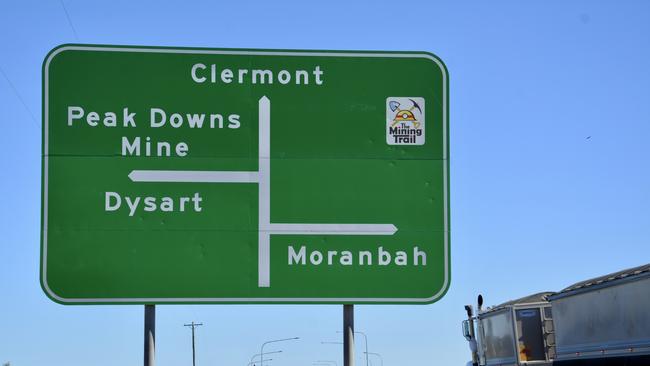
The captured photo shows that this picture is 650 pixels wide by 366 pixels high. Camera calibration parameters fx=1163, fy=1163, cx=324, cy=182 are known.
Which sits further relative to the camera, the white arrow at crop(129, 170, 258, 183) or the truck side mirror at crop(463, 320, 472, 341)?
the truck side mirror at crop(463, 320, 472, 341)

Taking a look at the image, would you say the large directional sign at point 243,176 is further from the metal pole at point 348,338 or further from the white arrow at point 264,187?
the metal pole at point 348,338

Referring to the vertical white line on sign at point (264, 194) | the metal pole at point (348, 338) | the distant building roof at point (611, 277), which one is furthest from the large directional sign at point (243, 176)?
the distant building roof at point (611, 277)

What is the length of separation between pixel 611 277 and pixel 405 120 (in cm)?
689

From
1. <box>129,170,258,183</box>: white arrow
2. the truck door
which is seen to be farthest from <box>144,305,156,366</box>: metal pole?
the truck door

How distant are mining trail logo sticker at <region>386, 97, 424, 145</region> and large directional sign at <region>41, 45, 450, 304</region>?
0.04 feet

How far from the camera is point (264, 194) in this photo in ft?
29.1

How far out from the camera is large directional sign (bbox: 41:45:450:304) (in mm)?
8758

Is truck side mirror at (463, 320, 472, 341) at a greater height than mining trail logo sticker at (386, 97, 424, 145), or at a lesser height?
lesser

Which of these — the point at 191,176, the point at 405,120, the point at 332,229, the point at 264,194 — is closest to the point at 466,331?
the point at 405,120

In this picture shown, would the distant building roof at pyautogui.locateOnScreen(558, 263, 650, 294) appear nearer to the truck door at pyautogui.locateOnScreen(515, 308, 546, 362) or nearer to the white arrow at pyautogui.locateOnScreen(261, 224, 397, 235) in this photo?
the truck door at pyautogui.locateOnScreen(515, 308, 546, 362)

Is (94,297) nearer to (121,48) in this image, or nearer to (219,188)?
(219,188)

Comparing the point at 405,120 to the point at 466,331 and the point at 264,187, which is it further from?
the point at 466,331

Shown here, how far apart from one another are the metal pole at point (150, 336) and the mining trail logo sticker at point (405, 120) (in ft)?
7.34

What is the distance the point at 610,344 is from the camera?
48.4ft
